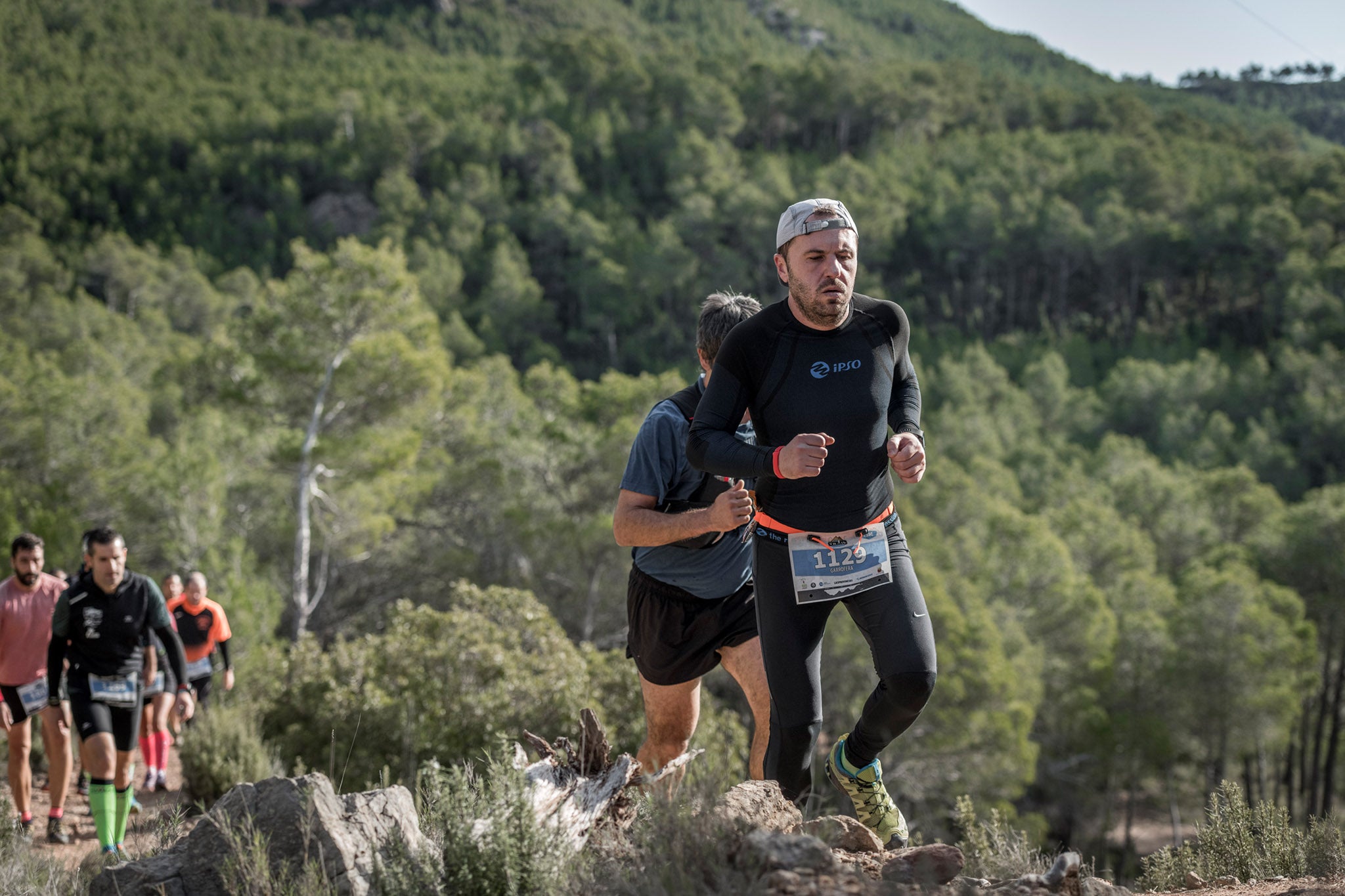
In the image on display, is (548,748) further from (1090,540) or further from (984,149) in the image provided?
(984,149)

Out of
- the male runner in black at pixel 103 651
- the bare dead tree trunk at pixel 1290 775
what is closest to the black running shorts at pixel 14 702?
the male runner in black at pixel 103 651

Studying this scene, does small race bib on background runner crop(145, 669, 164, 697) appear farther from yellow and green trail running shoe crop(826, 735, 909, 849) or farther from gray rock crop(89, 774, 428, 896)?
yellow and green trail running shoe crop(826, 735, 909, 849)

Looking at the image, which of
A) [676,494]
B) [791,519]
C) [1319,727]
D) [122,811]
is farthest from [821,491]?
[1319,727]

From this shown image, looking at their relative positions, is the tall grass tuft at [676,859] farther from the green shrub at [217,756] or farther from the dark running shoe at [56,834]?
the green shrub at [217,756]

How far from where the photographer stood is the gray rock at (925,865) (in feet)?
7.40

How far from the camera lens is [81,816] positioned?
248 inches

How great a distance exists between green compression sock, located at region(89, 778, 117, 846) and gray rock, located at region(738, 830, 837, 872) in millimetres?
3446

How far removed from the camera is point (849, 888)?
1.93 metres

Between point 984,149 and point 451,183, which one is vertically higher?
point 984,149

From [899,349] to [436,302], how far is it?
175ft

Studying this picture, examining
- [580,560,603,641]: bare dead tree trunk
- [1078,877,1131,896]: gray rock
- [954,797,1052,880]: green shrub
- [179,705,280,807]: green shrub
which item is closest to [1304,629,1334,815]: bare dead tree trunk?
[580,560,603,641]: bare dead tree trunk

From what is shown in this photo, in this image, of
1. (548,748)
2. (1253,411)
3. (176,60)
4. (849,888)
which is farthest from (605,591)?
(176,60)

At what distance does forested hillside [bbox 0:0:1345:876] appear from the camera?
15.8 m

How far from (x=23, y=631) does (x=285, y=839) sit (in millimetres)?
3425
